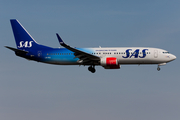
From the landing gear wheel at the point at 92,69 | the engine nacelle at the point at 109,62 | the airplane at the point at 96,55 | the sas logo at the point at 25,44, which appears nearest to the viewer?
the engine nacelle at the point at 109,62

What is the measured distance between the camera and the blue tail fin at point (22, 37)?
52094mm

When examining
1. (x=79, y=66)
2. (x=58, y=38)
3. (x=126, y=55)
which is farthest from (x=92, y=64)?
(x=58, y=38)

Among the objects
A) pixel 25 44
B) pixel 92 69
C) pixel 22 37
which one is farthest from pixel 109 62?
pixel 22 37

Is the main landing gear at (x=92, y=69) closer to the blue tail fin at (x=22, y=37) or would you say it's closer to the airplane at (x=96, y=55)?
the airplane at (x=96, y=55)

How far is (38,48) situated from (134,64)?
17656 millimetres

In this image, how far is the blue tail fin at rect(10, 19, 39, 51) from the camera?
171 feet

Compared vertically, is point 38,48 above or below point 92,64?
above

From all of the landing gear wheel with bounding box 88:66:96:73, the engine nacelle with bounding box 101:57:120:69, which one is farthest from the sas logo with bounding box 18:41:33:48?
the engine nacelle with bounding box 101:57:120:69

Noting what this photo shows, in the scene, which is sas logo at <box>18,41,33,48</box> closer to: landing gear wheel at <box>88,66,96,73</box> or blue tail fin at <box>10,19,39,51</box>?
blue tail fin at <box>10,19,39,51</box>

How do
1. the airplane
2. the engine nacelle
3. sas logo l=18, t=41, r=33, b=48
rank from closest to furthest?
the engine nacelle, the airplane, sas logo l=18, t=41, r=33, b=48

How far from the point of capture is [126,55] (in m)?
47.1

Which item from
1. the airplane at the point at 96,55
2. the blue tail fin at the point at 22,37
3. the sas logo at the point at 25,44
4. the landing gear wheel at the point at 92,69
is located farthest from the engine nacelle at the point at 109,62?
the sas logo at the point at 25,44

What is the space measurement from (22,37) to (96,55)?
48.9ft

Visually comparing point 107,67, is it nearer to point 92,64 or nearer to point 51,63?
point 92,64
